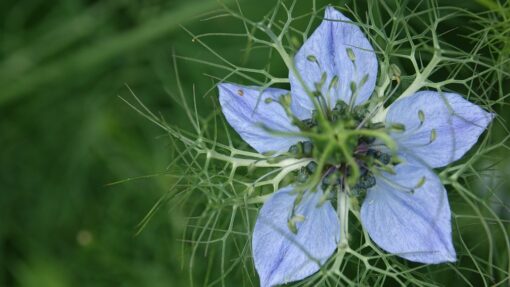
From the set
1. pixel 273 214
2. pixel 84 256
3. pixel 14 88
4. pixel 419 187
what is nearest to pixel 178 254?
pixel 84 256

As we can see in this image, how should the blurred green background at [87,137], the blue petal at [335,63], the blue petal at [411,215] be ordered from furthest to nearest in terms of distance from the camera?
the blurred green background at [87,137]
the blue petal at [335,63]
the blue petal at [411,215]

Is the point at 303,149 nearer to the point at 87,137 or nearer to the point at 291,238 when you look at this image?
the point at 291,238

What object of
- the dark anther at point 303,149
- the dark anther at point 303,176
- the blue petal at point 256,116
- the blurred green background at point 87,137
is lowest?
the blurred green background at point 87,137

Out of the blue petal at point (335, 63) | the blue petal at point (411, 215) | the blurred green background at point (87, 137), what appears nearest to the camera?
the blue petal at point (411, 215)

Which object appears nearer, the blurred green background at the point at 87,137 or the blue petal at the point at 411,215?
the blue petal at the point at 411,215

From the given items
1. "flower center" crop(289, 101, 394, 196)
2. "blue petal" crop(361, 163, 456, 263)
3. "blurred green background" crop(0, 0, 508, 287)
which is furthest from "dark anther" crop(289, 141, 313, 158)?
"blurred green background" crop(0, 0, 508, 287)

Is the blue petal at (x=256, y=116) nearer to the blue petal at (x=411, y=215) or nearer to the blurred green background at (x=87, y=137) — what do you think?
the blue petal at (x=411, y=215)

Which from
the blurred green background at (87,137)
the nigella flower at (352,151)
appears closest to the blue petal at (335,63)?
the nigella flower at (352,151)

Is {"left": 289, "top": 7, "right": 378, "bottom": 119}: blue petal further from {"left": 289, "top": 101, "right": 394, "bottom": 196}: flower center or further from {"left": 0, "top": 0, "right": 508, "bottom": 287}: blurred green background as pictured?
{"left": 0, "top": 0, "right": 508, "bottom": 287}: blurred green background
